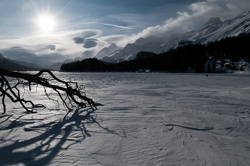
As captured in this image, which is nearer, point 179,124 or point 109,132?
point 109,132

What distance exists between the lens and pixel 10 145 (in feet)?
8.39

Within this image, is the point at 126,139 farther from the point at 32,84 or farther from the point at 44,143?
the point at 32,84

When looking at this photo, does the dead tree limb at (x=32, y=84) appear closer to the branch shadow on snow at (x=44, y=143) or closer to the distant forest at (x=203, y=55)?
the branch shadow on snow at (x=44, y=143)

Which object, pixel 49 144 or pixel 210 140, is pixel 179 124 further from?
pixel 49 144

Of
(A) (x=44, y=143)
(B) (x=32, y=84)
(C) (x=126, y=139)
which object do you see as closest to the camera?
(A) (x=44, y=143)

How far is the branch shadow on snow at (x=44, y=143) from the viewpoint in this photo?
2.18 meters

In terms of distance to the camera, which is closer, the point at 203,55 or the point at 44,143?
the point at 44,143

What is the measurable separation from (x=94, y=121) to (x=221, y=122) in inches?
155

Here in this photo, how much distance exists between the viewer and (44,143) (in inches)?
105

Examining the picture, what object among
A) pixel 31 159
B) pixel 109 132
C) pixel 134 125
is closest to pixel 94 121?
pixel 109 132

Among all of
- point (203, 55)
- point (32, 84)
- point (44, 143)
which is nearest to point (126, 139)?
point (44, 143)

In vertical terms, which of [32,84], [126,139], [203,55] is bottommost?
[126,139]

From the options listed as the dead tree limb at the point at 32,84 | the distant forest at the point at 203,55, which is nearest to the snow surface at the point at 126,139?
the dead tree limb at the point at 32,84

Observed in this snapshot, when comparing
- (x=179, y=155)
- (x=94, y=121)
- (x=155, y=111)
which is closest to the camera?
(x=179, y=155)
